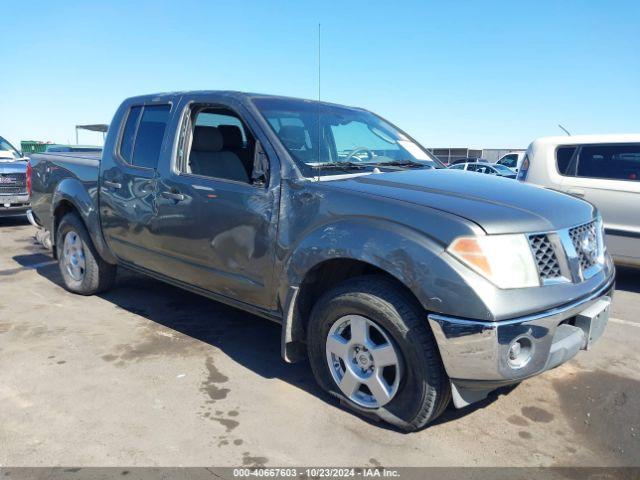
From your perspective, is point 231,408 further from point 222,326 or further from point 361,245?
point 222,326

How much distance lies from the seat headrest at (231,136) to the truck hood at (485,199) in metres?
1.28

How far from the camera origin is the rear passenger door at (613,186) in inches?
227

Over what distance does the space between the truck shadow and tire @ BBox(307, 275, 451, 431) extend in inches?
7.5

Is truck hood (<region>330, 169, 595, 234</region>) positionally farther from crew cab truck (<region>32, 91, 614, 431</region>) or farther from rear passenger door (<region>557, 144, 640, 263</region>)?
rear passenger door (<region>557, 144, 640, 263</region>)

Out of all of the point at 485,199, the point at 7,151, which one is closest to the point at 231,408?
the point at 485,199

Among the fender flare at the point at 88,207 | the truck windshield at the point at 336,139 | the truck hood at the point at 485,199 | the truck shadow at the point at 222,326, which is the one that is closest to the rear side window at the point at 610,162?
the truck windshield at the point at 336,139

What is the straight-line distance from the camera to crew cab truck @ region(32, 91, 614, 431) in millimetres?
2492

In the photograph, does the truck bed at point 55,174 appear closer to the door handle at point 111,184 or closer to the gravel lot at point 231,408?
the door handle at point 111,184

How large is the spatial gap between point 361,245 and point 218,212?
118 cm

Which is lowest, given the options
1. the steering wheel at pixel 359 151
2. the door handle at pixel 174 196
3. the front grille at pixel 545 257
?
the front grille at pixel 545 257

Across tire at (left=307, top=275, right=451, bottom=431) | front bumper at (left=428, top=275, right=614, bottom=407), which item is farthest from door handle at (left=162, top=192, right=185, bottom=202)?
front bumper at (left=428, top=275, right=614, bottom=407)

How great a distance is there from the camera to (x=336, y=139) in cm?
387

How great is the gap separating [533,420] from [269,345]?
1960mm

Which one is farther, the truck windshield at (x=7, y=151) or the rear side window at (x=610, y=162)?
the truck windshield at (x=7, y=151)
